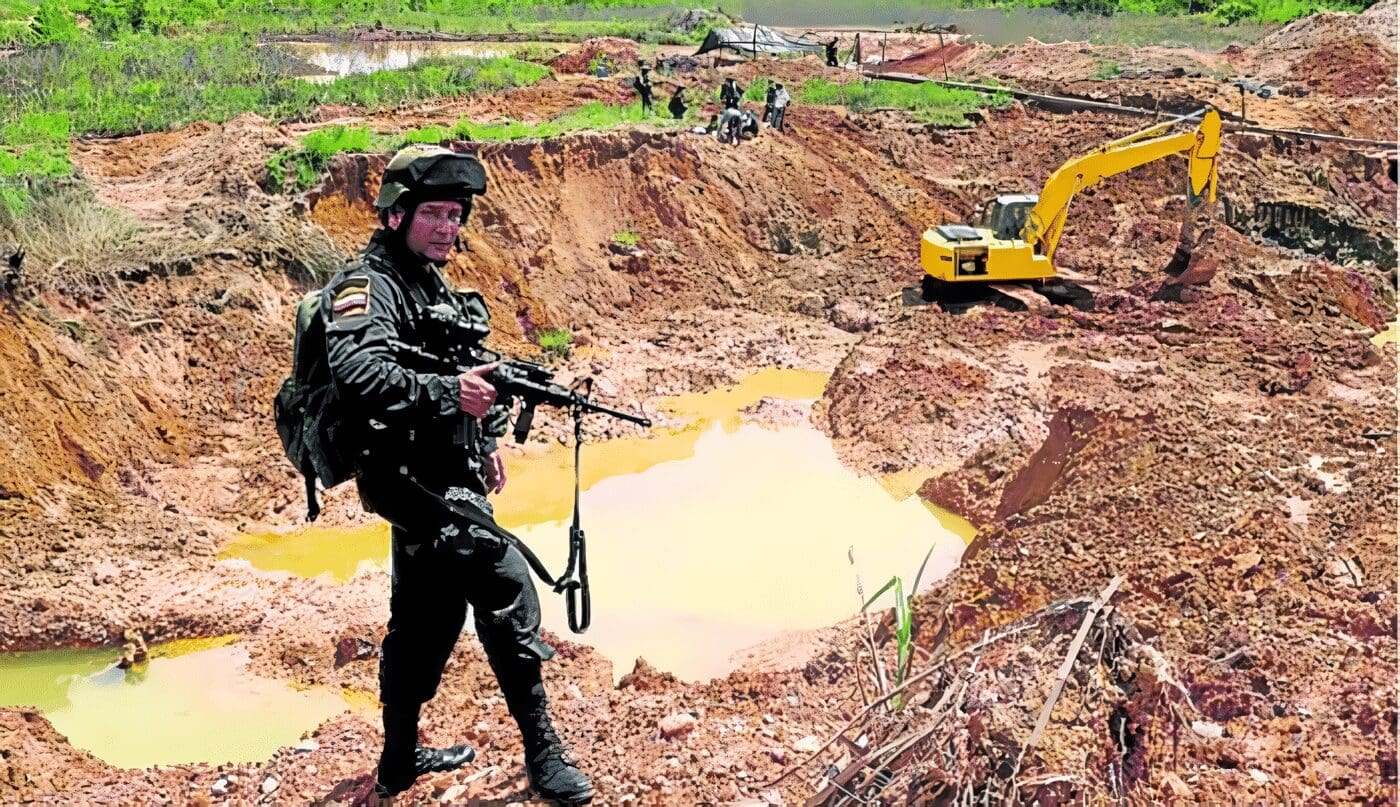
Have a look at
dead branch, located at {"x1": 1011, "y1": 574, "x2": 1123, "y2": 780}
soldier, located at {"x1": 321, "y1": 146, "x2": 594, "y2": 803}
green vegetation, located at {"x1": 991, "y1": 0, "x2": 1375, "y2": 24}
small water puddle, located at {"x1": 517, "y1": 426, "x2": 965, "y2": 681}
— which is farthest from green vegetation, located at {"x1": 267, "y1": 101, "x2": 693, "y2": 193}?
green vegetation, located at {"x1": 991, "y1": 0, "x2": 1375, "y2": 24}

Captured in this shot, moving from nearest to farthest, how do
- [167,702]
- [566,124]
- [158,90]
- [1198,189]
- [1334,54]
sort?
1. [167,702]
2. [1198,189]
3. [566,124]
4. [158,90]
5. [1334,54]

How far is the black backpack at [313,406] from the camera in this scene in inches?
154

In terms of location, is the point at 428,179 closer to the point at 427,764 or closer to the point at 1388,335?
the point at 427,764

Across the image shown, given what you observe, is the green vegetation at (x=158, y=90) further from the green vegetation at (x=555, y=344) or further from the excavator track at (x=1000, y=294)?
the excavator track at (x=1000, y=294)

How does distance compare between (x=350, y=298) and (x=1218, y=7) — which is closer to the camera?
(x=350, y=298)

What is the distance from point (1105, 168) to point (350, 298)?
11.5m

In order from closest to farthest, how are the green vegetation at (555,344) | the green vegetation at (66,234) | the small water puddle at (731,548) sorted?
the small water puddle at (731,548) → the green vegetation at (66,234) → the green vegetation at (555,344)

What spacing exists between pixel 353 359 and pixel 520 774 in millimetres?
1743

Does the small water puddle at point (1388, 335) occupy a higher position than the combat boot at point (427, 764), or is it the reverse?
the combat boot at point (427, 764)

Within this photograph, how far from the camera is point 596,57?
25484 mm

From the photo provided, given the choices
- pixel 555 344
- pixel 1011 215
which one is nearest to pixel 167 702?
pixel 555 344

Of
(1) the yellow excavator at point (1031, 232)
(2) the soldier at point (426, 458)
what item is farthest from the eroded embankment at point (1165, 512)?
(2) the soldier at point (426, 458)

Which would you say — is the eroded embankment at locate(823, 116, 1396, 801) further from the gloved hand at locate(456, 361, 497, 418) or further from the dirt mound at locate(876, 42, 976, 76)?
the dirt mound at locate(876, 42, 976, 76)

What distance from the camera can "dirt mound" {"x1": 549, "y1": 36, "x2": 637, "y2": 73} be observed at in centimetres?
2488
